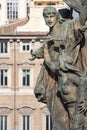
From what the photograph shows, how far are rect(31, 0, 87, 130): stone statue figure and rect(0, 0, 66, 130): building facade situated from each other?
4902 cm

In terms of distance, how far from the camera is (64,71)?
8398 millimetres

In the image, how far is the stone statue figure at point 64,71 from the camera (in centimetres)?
841

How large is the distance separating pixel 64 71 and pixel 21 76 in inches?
2030

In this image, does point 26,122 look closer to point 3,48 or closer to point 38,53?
point 3,48

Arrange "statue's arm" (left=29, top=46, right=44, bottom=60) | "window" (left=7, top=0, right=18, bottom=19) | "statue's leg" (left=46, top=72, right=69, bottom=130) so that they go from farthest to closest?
"window" (left=7, top=0, right=18, bottom=19), "statue's arm" (left=29, top=46, right=44, bottom=60), "statue's leg" (left=46, top=72, right=69, bottom=130)

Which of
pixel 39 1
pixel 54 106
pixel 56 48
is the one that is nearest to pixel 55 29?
pixel 56 48

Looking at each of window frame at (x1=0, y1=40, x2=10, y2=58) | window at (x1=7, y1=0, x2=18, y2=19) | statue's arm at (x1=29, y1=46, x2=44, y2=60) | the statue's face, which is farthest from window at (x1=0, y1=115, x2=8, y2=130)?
the statue's face

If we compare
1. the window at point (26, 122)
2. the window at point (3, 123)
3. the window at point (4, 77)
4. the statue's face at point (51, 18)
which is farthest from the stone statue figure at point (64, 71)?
the window at point (4, 77)

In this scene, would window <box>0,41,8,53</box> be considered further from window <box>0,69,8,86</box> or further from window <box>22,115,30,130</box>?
window <box>22,115,30,130</box>

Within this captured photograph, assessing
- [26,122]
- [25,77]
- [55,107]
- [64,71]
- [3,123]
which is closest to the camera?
[64,71]

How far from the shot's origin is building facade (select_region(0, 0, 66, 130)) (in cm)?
5847

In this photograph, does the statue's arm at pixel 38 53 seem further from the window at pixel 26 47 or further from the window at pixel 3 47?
the window at pixel 3 47

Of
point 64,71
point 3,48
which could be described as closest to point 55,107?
point 64,71

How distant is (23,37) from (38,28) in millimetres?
1451
